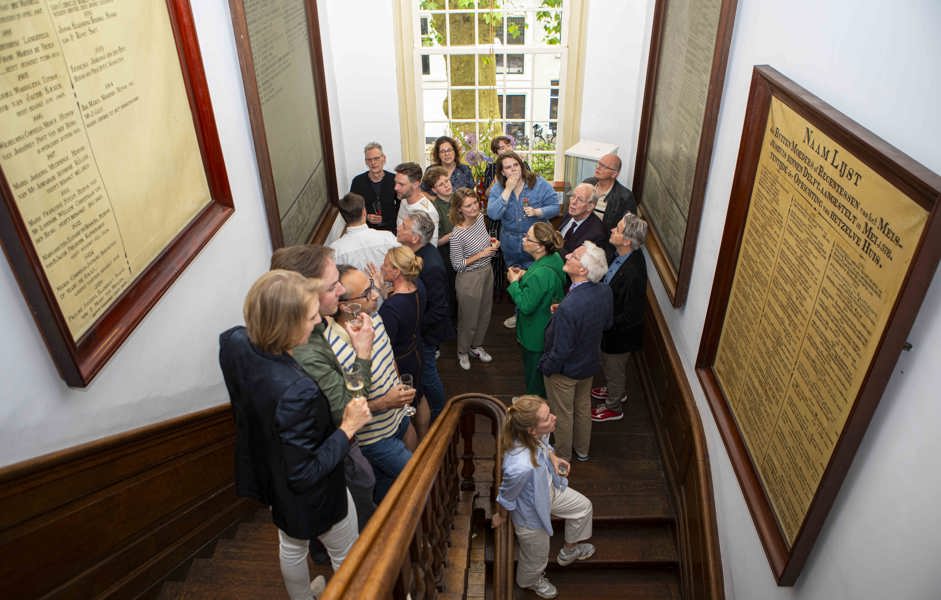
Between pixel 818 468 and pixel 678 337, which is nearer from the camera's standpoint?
pixel 818 468

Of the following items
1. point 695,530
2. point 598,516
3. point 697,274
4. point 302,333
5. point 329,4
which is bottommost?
point 598,516

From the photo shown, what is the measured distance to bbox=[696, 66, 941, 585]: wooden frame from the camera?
1.83 metres

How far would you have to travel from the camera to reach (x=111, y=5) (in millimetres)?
2416

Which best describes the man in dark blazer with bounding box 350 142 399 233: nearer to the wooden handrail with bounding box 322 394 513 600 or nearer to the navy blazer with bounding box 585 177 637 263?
the navy blazer with bounding box 585 177 637 263

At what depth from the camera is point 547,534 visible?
12.0 feet

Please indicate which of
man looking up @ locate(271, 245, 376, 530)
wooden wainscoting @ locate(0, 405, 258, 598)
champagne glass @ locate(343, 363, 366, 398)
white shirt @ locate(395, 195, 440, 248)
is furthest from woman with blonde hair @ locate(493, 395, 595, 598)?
white shirt @ locate(395, 195, 440, 248)

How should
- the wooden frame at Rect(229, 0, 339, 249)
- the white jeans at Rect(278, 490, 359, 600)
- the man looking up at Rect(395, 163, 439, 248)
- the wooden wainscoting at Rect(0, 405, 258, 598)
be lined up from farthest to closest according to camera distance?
the man looking up at Rect(395, 163, 439, 248)
the wooden frame at Rect(229, 0, 339, 249)
the white jeans at Rect(278, 490, 359, 600)
the wooden wainscoting at Rect(0, 405, 258, 598)

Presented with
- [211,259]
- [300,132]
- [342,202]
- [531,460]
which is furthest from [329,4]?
[531,460]

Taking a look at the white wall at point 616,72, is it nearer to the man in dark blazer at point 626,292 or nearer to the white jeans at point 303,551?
the man in dark blazer at point 626,292

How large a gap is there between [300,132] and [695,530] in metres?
4.10

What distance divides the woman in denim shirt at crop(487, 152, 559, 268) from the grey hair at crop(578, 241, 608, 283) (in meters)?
1.51

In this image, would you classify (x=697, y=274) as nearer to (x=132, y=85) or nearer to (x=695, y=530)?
(x=695, y=530)

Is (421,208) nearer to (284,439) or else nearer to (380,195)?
(380,195)

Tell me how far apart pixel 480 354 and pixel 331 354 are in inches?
129
